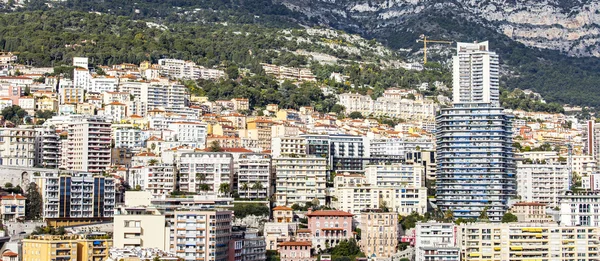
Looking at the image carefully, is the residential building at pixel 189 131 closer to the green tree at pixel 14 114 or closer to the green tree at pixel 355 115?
the green tree at pixel 14 114

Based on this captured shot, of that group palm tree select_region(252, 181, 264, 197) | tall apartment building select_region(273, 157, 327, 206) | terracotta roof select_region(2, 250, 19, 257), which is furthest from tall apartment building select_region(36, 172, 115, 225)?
tall apartment building select_region(273, 157, 327, 206)

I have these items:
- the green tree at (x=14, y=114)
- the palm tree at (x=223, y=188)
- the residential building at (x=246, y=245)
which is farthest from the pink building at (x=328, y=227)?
the green tree at (x=14, y=114)

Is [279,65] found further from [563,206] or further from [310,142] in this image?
[563,206]

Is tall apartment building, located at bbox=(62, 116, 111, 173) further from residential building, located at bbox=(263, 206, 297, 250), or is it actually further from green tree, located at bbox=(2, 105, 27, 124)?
residential building, located at bbox=(263, 206, 297, 250)

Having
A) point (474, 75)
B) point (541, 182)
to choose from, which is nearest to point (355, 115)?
point (474, 75)

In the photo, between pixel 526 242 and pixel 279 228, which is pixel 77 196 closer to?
pixel 279 228

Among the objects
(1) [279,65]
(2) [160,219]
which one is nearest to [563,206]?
(2) [160,219]

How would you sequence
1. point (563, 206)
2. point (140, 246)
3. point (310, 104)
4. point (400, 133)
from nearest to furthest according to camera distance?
point (140, 246) → point (563, 206) → point (400, 133) → point (310, 104)

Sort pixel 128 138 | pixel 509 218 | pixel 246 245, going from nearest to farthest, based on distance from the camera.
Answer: pixel 246 245 < pixel 509 218 < pixel 128 138
